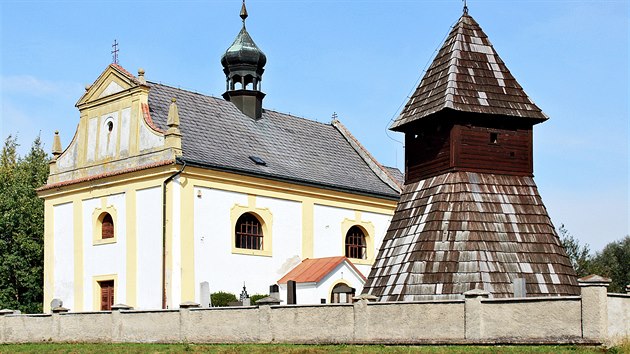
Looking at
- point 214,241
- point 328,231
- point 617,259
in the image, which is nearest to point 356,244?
point 328,231

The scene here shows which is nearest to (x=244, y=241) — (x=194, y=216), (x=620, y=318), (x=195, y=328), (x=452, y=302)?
(x=194, y=216)

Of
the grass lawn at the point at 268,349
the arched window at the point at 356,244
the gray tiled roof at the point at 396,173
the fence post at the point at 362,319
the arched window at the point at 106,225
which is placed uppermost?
the gray tiled roof at the point at 396,173

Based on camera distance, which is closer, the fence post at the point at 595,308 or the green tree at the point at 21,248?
the fence post at the point at 595,308

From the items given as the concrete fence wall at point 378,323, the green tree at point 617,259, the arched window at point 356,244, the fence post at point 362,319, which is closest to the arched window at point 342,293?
the arched window at point 356,244

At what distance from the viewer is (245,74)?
40094 mm

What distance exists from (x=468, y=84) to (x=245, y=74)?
49.5 ft

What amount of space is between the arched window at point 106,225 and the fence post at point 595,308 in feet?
69.7

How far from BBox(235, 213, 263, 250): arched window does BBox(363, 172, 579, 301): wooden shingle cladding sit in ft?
28.8

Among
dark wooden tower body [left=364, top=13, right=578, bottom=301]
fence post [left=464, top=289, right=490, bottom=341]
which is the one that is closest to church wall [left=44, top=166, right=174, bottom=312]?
dark wooden tower body [left=364, top=13, right=578, bottom=301]

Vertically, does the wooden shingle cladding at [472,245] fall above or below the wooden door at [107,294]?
above

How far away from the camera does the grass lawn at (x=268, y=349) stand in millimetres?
17734

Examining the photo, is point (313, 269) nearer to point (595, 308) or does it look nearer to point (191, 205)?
point (191, 205)

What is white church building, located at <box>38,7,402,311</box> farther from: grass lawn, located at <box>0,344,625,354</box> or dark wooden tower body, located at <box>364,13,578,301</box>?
dark wooden tower body, located at <box>364,13,578,301</box>

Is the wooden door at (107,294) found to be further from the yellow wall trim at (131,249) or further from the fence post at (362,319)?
the fence post at (362,319)
